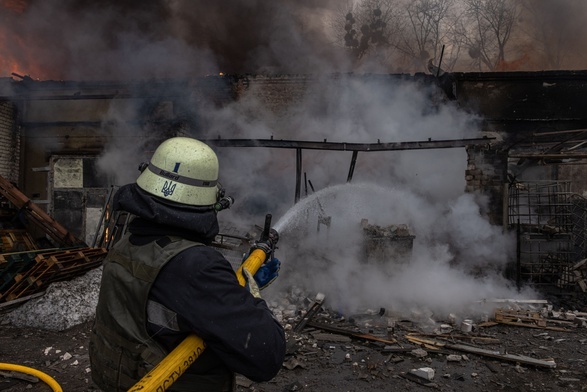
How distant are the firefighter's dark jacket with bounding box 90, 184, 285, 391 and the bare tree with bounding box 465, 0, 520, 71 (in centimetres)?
2594

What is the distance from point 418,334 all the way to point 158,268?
5.33 meters

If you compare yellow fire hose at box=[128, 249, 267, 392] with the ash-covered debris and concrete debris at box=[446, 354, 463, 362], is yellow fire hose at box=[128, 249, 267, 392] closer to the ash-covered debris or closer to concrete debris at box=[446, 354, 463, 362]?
concrete debris at box=[446, 354, 463, 362]

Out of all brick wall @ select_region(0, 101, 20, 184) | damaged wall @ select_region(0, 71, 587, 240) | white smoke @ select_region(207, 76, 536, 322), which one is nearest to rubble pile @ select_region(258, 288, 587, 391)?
white smoke @ select_region(207, 76, 536, 322)

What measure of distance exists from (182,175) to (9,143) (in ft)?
38.3

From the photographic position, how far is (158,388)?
1.33m

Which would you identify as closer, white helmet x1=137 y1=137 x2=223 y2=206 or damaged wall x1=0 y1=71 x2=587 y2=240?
white helmet x1=137 y1=137 x2=223 y2=206

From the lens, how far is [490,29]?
22703mm

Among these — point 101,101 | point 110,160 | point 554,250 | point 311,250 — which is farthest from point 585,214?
point 101,101

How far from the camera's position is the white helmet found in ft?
5.39

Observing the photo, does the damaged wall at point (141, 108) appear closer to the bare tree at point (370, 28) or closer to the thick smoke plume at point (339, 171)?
the thick smoke plume at point (339, 171)

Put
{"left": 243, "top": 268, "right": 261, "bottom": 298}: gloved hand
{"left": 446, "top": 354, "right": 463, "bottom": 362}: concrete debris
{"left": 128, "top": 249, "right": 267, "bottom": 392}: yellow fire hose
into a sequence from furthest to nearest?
1. {"left": 446, "top": 354, "right": 463, "bottom": 362}: concrete debris
2. {"left": 243, "top": 268, "right": 261, "bottom": 298}: gloved hand
3. {"left": 128, "top": 249, "right": 267, "bottom": 392}: yellow fire hose

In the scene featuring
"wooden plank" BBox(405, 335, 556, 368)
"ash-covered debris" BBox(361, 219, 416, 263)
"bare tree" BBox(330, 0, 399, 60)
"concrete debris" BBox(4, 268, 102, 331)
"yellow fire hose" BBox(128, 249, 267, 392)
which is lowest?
"wooden plank" BBox(405, 335, 556, 368)

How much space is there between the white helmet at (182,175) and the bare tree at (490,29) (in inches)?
1011

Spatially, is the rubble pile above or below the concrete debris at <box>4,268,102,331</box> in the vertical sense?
below
